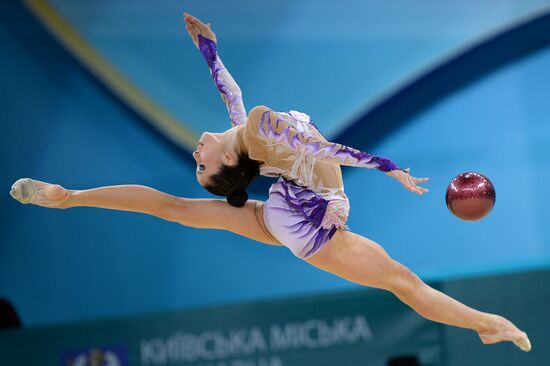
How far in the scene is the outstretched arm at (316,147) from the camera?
383cm

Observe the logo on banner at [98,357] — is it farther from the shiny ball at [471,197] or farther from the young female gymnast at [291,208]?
the shiny ball at [471,197]

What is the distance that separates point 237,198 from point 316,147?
0.56m

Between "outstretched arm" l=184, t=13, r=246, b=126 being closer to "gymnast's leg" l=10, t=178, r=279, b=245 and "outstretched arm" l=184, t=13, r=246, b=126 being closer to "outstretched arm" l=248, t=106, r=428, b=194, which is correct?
"gymnast's leg" l=10, t=178, r=279, b=245

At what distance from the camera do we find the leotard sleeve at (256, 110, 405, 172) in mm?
3830

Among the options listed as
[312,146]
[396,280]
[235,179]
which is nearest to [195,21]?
[235,179]

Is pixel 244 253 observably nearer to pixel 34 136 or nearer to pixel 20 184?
pixel 34 136

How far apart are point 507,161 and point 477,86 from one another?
1.93ft

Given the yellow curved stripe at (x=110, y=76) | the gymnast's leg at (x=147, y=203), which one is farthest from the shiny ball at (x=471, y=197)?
the yellow curved stripe at (x=110, y=76)

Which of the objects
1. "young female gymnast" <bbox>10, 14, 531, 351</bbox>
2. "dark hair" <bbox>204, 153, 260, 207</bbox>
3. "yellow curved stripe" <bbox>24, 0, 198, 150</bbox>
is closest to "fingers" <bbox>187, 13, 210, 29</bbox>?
"young female gymnast" <bbox>10, 14, 531, 351</bbox>

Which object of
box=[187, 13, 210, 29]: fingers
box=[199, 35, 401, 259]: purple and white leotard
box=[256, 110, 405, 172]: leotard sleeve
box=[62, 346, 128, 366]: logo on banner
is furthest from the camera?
box=[62, 346, 128, 366]: logo on banner

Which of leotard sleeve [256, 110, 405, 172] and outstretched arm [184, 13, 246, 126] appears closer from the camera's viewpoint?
leotard sleeve [256, 110, 405, 172]

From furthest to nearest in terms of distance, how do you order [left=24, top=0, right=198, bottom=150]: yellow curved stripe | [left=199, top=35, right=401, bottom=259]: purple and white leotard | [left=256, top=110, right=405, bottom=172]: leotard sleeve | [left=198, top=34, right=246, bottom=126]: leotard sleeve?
[left=24, top=0, right=198, bottom=150]: yellow curved stripe → [left=198, top=34, right=246, bottom=126]: leotard sleeve → [left=199, top=35, right=401, bottom=259]: purple and white leotard → [left=256, top=110, right=405, bottom=172]: leotard sleeve

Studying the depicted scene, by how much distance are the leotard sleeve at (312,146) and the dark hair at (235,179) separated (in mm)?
277

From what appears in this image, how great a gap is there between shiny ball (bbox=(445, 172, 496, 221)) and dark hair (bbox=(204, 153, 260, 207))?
3.00 feet
